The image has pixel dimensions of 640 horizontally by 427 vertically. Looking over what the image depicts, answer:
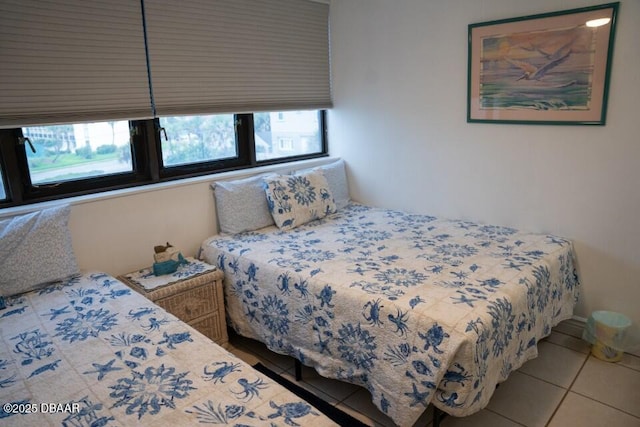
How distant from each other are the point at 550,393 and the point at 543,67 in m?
1.74

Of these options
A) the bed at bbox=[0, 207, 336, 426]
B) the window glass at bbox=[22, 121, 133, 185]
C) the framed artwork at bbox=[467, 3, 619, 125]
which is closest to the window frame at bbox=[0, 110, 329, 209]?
the window glass at bbox=[22, 121, 133, 185]

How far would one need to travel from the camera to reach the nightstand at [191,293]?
2.33 meters

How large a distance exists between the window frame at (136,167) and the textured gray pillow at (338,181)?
254mm

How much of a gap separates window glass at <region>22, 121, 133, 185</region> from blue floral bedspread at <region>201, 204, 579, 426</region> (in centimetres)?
74

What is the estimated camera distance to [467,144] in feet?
9.62

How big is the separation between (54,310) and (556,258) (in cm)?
243

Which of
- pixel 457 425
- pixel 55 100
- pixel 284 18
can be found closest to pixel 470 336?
pixel 457 425

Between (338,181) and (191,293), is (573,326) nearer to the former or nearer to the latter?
(338,181)

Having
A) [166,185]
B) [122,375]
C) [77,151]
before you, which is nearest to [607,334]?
[122,375]

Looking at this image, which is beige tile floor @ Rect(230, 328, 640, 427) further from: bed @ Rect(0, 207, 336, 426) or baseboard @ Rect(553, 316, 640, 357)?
bed @ Rect(0, 207, 336, 426)

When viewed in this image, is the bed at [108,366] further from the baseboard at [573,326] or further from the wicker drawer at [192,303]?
the baseboard at [573,326]

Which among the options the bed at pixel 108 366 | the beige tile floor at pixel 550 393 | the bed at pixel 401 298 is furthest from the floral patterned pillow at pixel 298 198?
the bed at pixel 108 366

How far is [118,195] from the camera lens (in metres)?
2.50

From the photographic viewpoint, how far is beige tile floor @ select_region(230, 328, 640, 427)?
2006mm
